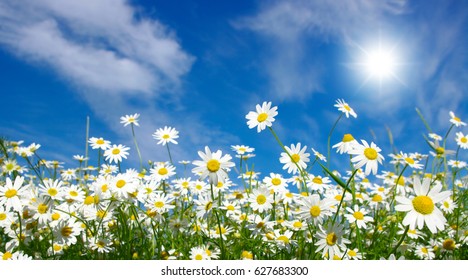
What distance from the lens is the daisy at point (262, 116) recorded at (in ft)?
8.71

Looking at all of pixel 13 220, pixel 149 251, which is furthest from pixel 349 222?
pixel 13 220

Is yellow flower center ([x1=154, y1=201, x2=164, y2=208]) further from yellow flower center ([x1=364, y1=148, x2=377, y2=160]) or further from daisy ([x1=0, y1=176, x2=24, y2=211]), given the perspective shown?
yellow flower center ([x1=364, y1=148, x2=377, y2=160])

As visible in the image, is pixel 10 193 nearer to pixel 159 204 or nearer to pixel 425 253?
pixel 159 204

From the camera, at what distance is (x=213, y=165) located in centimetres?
250

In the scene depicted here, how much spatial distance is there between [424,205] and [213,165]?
44.7 inches

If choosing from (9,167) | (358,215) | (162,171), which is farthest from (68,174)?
(358,215)

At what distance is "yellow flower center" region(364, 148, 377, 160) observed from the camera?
7.87 feet

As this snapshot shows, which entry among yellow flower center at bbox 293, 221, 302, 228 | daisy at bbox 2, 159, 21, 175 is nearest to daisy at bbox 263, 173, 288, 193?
yellow flower center at bbox 293, 221, 302, 228

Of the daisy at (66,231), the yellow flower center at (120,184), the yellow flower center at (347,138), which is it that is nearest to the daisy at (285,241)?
the yellow flower center at (347,138)

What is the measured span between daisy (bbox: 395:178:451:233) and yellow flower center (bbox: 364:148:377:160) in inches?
17.6
